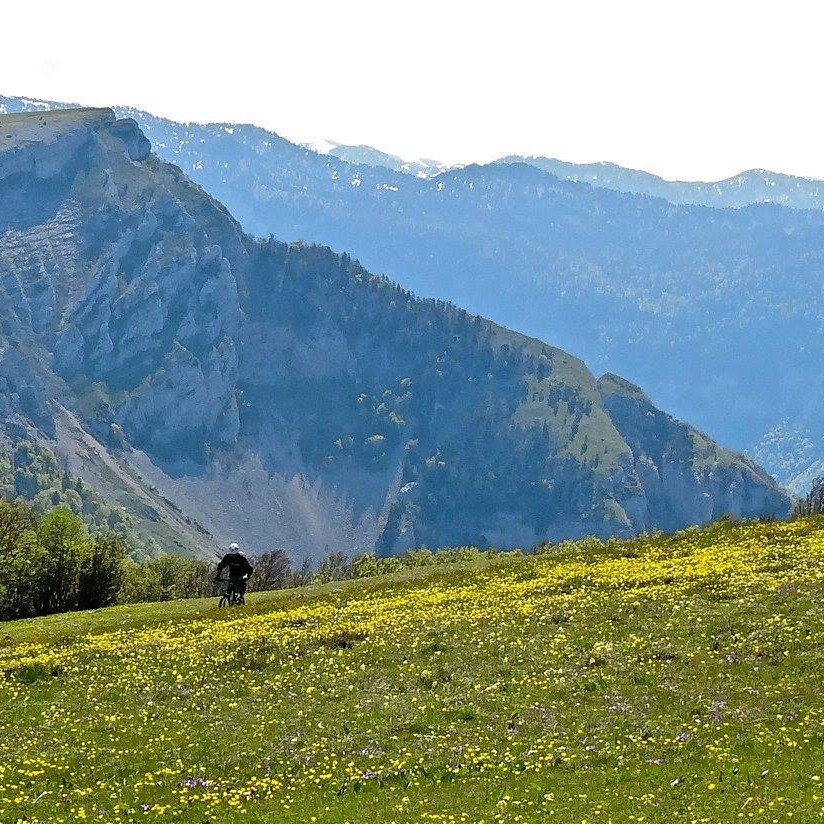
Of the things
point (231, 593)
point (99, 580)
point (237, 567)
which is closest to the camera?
point (237, 567)

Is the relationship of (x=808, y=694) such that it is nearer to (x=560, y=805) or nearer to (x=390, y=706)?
(x=560, y=805)

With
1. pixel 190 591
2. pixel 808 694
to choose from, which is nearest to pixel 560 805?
pixel 808 694

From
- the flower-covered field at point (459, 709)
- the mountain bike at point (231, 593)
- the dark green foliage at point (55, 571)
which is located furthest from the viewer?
the dark green foliage at point (55, 571)

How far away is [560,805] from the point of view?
78.2ft

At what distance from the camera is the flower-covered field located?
24969mm

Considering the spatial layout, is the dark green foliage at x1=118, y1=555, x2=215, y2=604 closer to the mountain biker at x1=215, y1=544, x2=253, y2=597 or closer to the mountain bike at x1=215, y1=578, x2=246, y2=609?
the mountain bike at x1=215, y1=578, x2=246, y2=609

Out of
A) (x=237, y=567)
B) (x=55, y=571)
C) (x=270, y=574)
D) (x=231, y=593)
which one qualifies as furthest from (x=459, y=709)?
(x=270, y=574)

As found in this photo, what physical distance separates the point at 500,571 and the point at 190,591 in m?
87.6

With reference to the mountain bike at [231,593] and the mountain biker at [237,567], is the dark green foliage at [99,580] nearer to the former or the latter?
the mountain bike at [231,593]

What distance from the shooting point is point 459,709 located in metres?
32.7

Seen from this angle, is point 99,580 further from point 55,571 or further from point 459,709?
point 459,709

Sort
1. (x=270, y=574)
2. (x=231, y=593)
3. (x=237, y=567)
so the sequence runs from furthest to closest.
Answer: (x=270, y=574) → (x=231, y=593) → (x=237, y=567)

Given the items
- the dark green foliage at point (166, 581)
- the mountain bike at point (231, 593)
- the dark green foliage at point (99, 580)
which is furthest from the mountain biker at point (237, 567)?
the dark green foliage at point (166, 581)

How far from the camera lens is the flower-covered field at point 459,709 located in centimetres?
Answer: 2497
